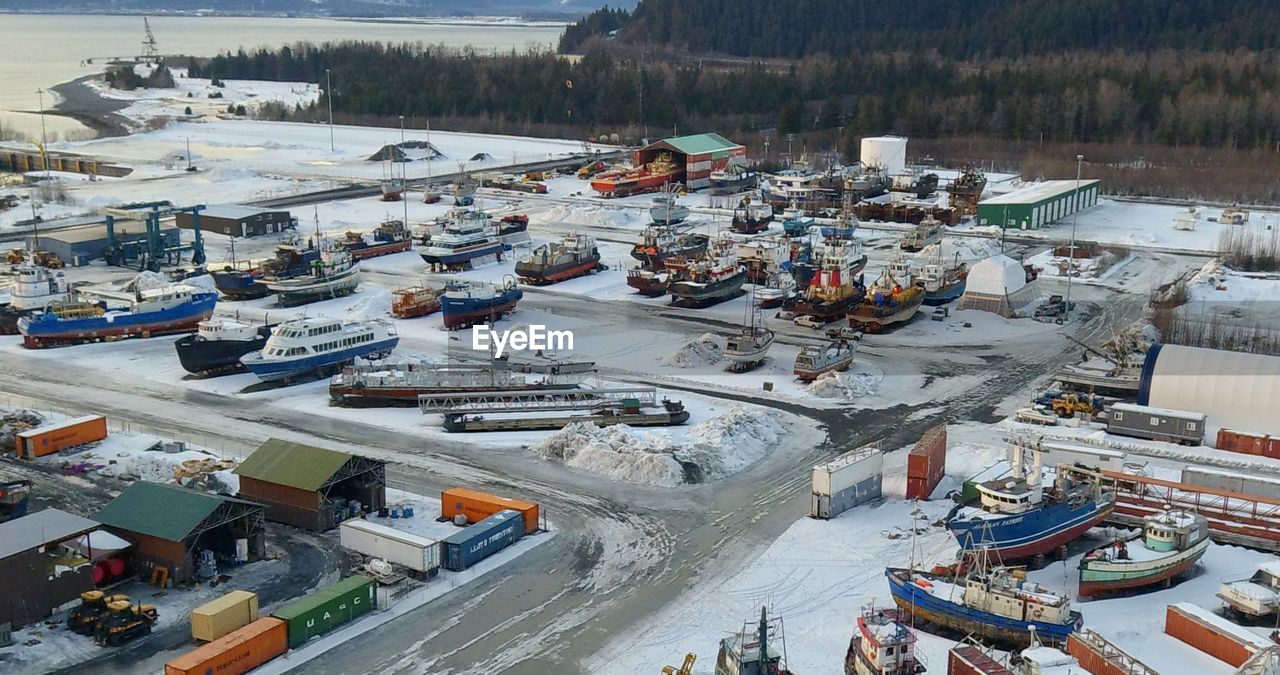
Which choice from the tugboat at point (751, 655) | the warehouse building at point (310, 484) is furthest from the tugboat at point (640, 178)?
the tugboat at point (751, 655)

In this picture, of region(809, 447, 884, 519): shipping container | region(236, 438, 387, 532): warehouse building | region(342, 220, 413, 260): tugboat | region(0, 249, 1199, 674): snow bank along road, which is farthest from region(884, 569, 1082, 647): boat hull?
region(342, 220, 413, 260): tugboat

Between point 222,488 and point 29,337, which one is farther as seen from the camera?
point 29,337

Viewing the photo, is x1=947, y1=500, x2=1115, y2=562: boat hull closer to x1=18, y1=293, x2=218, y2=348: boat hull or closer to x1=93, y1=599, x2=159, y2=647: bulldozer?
x1=93, y1=599, x2=159, y2=647: bulldozer

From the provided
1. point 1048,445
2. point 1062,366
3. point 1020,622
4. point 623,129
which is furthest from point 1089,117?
point 1020,622

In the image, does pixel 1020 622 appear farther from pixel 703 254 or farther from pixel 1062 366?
pixel 703 254

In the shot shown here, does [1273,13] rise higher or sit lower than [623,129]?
higher

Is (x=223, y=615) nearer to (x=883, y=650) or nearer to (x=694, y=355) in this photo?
(x=883, y=650)
